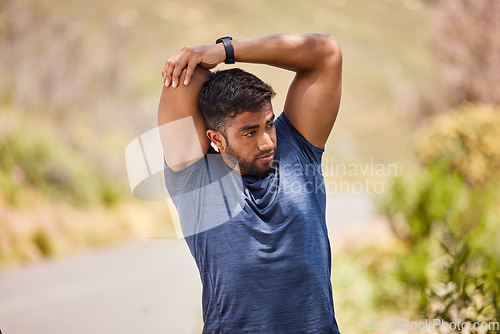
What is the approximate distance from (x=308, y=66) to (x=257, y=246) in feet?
2.35

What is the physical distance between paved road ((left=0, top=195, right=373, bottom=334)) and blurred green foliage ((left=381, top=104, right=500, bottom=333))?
106cm

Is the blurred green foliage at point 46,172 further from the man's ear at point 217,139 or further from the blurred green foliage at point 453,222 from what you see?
the man's ear at point 217,139

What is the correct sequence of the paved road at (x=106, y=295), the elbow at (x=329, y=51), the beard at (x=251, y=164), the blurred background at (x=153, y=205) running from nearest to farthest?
the beard at (x=251, y=164)
the elbow at (x=329, y=51)
the blurred background at (x=153, y=205)
the paved road at (x=106, y=295)

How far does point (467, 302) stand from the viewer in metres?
2.84

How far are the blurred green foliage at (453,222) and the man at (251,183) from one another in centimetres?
122

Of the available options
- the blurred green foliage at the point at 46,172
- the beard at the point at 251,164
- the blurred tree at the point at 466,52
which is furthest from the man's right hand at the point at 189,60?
the blurred tree at the point at 466,52

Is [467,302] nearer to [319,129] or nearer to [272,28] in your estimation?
[319,129]

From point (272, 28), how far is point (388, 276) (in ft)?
115

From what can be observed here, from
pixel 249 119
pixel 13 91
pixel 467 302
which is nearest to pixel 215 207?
pixel 249 119

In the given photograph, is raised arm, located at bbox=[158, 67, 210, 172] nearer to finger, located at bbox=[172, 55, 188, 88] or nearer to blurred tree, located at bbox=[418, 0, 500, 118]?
finger, located at bbox=[172, 55, 188, 88]

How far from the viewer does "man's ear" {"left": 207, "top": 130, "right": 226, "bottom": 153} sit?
1.98 m

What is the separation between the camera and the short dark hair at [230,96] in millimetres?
1915

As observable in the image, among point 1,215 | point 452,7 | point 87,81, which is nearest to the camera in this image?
point 1,215

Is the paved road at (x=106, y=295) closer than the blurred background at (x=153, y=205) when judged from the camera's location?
No
